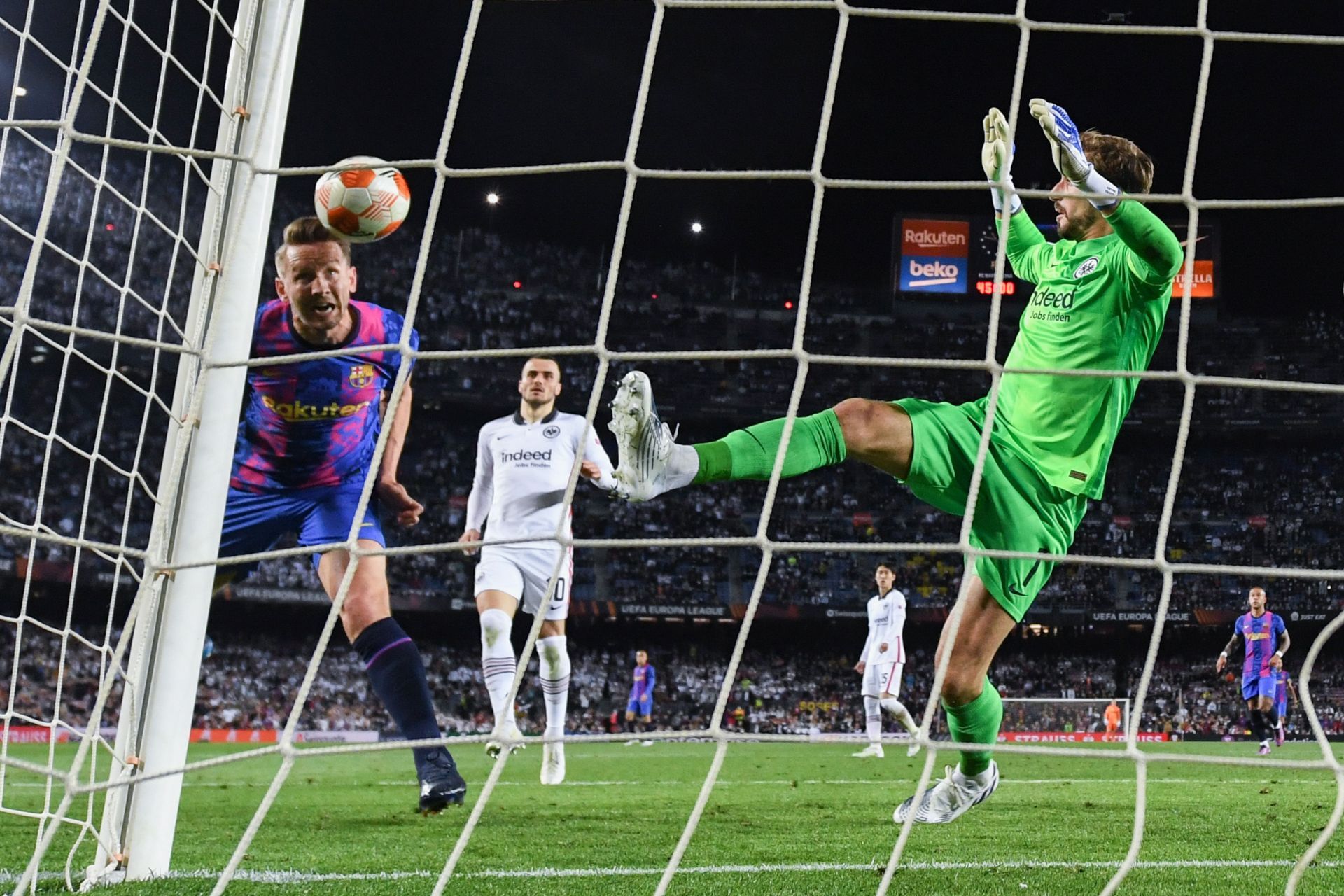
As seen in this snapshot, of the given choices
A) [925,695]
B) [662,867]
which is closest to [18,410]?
[925,695]

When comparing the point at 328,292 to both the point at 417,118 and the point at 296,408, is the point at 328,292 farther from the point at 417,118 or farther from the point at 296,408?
the point at 417,118

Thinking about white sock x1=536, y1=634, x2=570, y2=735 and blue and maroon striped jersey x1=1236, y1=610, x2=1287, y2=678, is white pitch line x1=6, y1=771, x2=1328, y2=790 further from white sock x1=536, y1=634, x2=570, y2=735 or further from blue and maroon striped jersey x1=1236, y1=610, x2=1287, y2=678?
blue and maroon striped jersey x1=1236, y1=610, x2=1287, y2=678

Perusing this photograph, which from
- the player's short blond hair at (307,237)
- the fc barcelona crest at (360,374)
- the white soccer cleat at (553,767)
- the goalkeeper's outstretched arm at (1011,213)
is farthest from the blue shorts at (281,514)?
the white soccer cleat at (553,767)

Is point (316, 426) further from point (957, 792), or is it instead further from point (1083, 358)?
point (1083, 358)

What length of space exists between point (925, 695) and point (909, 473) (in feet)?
57.7

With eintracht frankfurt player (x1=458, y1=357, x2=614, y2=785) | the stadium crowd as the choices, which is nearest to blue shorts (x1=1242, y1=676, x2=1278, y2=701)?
eintracht frankfurt player (x1=458, y1=357, x2=614, y2=785)

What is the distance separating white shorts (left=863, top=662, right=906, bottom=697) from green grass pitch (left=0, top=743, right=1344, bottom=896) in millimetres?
1386

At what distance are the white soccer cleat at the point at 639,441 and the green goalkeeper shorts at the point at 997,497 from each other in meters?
0.79

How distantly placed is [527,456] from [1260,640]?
7.22 m

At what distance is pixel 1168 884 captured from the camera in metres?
3.13

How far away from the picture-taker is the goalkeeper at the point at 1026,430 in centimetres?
326

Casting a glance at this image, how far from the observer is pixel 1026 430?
11.7 feet

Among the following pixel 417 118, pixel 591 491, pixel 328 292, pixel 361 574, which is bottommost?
pixel 591 491

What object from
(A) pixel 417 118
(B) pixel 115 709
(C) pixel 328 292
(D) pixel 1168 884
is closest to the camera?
(D) pixel 1168 884
